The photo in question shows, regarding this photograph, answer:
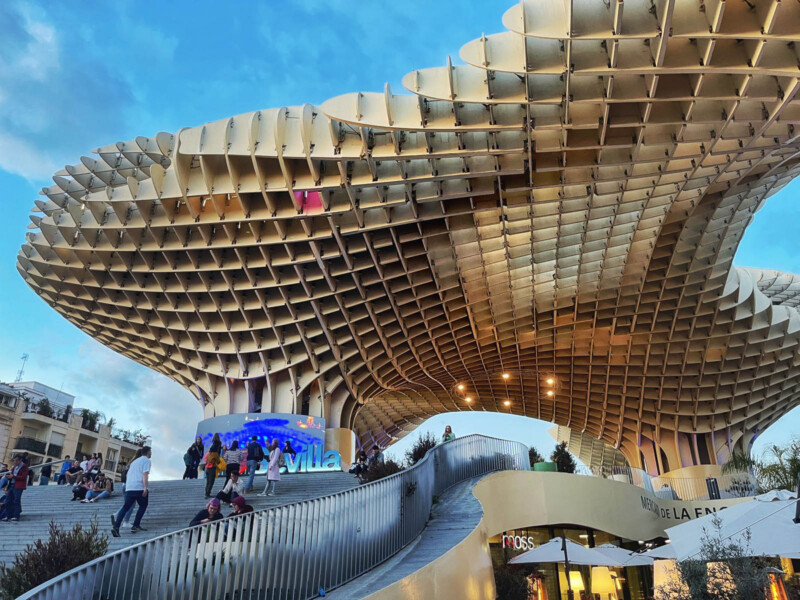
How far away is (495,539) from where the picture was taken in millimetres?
21031

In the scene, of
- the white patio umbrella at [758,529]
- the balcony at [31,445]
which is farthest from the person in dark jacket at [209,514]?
the balcony at [31,445]

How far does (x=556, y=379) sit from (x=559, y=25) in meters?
36.2

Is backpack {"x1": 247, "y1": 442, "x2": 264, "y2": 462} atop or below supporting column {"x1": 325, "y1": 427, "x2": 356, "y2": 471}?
below

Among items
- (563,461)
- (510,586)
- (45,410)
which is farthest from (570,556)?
(45,410)

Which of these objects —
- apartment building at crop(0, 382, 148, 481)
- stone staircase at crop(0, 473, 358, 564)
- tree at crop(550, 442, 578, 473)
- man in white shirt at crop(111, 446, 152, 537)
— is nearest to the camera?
man in white shirt at crop(111, 446, 152, 537)

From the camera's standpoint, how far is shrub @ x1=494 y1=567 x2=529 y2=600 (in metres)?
15.3

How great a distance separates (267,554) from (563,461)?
61.7 ft

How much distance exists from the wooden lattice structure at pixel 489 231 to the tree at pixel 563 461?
9223 mm

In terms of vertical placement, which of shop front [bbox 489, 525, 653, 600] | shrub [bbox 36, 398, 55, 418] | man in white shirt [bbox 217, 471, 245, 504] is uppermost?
shrub [bbox 36, 398, 55, 418]

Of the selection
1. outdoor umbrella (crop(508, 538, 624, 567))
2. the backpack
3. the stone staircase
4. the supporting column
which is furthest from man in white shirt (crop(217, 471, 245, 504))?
the supporting column

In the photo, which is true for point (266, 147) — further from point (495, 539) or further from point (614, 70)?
point (495, 539)

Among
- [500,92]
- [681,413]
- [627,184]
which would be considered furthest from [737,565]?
[681,413]

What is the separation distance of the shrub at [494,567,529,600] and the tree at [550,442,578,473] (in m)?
8.28

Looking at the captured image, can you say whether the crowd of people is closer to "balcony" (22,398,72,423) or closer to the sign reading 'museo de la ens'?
the sign reading 'museo de la ens'
